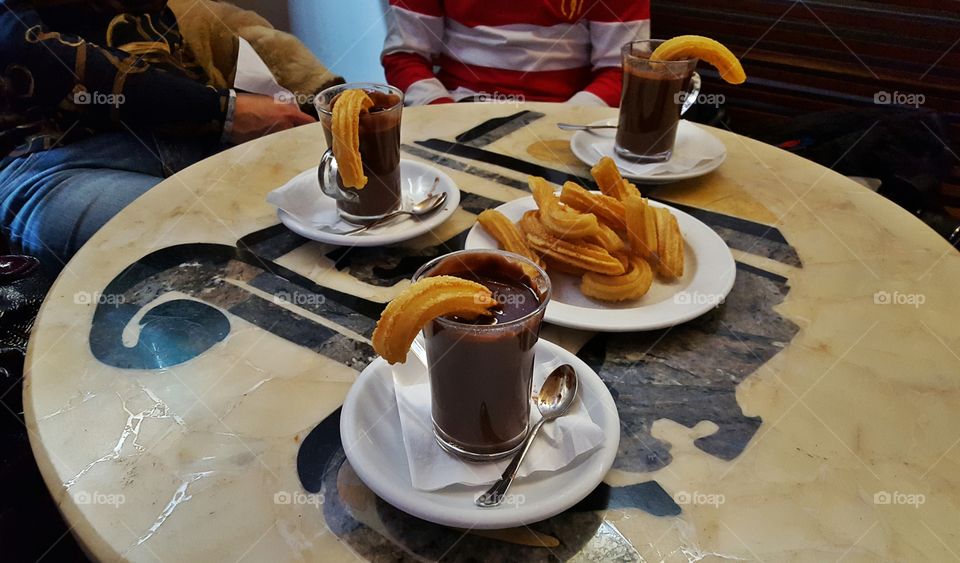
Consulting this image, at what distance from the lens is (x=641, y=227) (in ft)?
3.01

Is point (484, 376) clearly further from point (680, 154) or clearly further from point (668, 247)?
point (680, 154)

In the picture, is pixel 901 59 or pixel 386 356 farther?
pixel 901 59

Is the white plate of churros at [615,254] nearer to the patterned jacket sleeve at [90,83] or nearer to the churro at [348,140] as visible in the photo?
the churro at [348,140]

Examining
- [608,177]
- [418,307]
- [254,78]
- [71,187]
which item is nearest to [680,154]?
[608,177]

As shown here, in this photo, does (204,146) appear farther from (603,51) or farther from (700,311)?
(700,311)

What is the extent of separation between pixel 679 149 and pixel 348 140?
0.69 metres

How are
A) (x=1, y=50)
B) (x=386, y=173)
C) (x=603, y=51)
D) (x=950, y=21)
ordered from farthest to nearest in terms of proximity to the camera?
(x=950, y=21) → (x=603, y=51) → (x=1, y=50) → (x=386, y=173)

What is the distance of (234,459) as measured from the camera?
2.08ft

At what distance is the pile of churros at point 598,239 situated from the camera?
2.85 ft

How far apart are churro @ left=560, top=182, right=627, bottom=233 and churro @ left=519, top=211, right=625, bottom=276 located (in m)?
0.06

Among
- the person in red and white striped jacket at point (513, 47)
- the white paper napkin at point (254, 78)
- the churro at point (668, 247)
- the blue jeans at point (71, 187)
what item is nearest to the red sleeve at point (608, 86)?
the person in red and white striped jacket at point (513, 47)

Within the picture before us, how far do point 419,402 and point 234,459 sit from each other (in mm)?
183

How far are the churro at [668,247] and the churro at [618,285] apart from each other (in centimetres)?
4

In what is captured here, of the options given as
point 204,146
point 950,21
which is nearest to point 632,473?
point 204,146
